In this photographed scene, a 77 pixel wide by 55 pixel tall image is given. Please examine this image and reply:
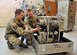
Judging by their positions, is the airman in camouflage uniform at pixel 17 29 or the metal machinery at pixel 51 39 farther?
the airman in camouflage uniform at pixel 17 29

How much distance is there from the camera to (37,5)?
17.6ft

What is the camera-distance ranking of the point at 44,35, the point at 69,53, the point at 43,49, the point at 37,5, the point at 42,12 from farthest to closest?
the point at 37,5, the point at 42,12, the point at 69,53, the point at 44,35, the point at 43,49

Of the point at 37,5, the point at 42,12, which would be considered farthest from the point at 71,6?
the point at 37,5

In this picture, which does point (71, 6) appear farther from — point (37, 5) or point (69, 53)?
point (69, 53)

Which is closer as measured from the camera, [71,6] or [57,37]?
[57,37]

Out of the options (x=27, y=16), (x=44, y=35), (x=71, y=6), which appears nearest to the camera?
(x=44, y=35)

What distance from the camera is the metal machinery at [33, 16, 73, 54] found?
91.4 inches

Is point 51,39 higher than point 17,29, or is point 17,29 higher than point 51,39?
point 17,29

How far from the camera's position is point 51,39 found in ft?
8.25

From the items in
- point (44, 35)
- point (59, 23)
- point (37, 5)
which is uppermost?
point (37, 5)

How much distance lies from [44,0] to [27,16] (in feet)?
8.23

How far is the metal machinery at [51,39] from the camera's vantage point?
7.61 ft

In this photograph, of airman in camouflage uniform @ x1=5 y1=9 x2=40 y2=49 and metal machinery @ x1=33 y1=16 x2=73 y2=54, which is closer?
metal machinery @ x1=33 y1=16 x2=73 y2=54

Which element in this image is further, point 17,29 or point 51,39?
point 17,29
